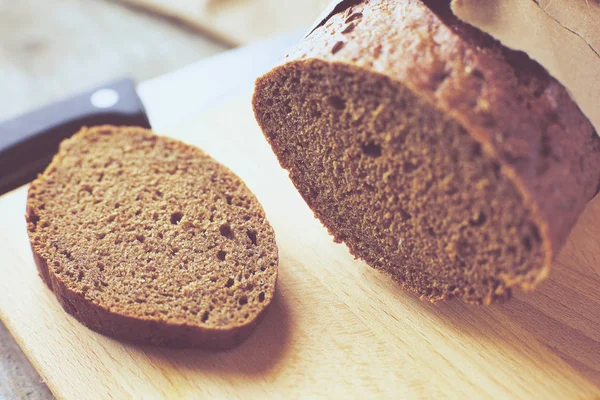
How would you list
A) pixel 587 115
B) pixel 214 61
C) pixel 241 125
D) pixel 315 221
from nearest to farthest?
pixel 587 115
pixel 315 221
pixel 241 125
pixel 214 61

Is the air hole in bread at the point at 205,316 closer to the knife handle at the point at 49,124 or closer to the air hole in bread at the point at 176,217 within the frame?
the air hole in bread at the point at 176,217

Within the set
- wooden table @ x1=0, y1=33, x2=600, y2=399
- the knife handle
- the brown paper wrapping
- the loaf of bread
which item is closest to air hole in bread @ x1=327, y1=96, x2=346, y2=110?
the loaf of bread

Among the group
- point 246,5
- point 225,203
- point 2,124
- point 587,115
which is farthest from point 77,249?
point 246,5

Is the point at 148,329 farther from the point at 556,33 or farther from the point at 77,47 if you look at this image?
the point at 77,47

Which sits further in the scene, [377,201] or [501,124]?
[377,201]

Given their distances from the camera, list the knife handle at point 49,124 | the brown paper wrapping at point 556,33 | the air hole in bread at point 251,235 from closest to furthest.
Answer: the brown paper wrapping at point 556,33 < the air hole in bread at point 251,235 < the knife handle at point 49,124

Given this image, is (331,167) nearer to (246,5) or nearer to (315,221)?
(315,221)

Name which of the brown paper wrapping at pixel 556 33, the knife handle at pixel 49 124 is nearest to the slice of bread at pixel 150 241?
the knife handle at pixel 49 124
